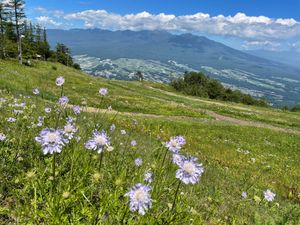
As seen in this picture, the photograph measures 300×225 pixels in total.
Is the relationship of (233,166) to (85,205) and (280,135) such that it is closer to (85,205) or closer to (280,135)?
(85,205)

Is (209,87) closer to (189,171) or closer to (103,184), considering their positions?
(103,184)

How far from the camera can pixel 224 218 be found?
271 inches

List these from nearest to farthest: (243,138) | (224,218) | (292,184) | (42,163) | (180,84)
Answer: (42,163)
(224,218)
(292,184)
(243,138)
(180,84)

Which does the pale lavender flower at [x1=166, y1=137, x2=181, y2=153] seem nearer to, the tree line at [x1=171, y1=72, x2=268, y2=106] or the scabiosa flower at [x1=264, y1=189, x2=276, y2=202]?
the scabiosa flower at [x1=264, y1=189, x2=276, y2=202]

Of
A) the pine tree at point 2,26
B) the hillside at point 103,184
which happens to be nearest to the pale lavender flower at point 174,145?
the hillside at point 103,184

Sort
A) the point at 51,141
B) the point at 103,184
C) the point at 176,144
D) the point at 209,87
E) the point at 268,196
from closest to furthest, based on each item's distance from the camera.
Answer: the point at 51,141
the point at 103,184
the point at 176,144
the point at 268,196
the point at 209,87

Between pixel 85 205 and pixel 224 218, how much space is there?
3236mm

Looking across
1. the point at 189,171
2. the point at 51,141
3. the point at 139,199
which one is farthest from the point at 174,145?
the point at 51,141

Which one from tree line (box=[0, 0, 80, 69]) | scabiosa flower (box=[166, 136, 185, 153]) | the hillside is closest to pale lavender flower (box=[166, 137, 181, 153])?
scabiosa flower (box=[166, 136, 185, 153])

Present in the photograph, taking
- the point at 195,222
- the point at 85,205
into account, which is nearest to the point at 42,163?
the point at 85,205

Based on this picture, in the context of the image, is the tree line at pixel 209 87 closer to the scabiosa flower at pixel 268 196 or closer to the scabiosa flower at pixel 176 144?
the scabiosa flower at pixel 268 196

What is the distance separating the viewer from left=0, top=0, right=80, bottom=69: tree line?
206 feet

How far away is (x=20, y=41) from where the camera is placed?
206ft

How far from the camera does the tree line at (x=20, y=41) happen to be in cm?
6275
